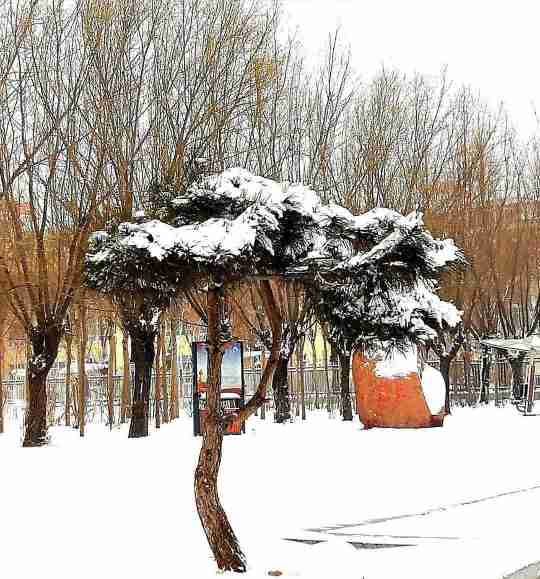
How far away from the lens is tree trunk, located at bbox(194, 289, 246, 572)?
8750 millimetres

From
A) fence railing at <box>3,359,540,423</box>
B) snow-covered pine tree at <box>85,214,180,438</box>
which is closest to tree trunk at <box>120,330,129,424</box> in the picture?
fence railing at <box>3,359,540,423</box>

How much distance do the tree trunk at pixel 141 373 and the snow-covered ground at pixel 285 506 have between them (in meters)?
0.44

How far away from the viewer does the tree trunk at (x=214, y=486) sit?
8750mm

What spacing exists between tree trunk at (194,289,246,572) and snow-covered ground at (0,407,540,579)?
220mm

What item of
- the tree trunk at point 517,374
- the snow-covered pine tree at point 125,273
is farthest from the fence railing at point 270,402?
the snow-covered pine tree at point 125,273

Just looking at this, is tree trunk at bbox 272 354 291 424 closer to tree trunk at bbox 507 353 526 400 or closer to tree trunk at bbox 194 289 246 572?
tree trunk at bbox 507 353 526 400

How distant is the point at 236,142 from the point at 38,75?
21.2ft

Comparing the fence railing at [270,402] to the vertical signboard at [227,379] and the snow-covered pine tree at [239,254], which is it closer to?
the vertical signboard at [227,379]

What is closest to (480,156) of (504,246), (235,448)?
(504,246)

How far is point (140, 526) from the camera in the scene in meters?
11.3

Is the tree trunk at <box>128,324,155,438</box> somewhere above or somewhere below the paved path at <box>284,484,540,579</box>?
above

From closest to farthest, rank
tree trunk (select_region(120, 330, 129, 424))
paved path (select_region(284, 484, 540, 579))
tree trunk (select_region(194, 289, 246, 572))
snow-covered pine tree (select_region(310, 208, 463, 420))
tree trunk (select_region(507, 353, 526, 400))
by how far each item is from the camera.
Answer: snow-covered pine tree (select_region(310, 208, 463, 420)) < tree trunk (select_region(194, 289, 246, 572)) < paved path (select_region(284, 484, 540, 579)) < tree trunk (select_region(120, 330, 129, 424)) < tree trunk (select_region(507, 353, 526, 400))

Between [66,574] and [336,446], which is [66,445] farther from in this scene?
[66,574]

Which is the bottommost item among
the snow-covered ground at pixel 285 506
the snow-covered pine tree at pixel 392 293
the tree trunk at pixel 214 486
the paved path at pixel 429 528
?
the paved path at pixel 429 528
